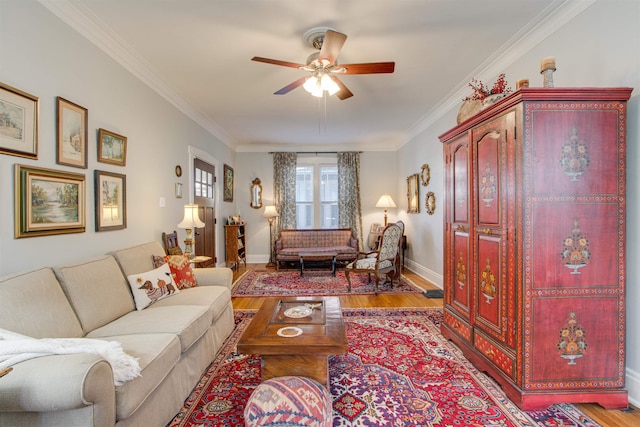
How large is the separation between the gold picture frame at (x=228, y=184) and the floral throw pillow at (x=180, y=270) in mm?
3157

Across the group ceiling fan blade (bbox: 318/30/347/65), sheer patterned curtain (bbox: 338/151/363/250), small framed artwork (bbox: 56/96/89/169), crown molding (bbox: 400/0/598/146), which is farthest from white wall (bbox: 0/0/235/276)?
sheer patterned curtain (bbox: 338/151/363/250)

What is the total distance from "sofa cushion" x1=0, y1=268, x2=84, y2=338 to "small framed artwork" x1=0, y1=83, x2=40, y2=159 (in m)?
0.78

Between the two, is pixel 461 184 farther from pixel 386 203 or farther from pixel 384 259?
pixel 386 203

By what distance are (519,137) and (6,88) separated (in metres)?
3.10

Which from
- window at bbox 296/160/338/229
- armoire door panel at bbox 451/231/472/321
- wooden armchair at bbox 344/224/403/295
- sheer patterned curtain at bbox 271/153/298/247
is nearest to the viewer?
armoire door panel at bbox 451/231/472/321

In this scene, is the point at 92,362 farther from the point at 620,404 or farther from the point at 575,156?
the point at 620,404

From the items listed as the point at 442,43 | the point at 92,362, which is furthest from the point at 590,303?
the point at 92,362

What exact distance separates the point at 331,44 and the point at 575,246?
7.02 feet

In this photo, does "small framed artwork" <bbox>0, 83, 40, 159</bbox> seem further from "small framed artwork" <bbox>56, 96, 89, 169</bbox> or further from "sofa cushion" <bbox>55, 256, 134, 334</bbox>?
"sofa cushion" <bbox>55, 256, 134, 334</bbox>

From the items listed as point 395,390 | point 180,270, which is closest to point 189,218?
point 180,270

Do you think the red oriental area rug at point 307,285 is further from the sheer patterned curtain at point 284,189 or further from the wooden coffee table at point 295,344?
the wooden coffee table at point 295,344

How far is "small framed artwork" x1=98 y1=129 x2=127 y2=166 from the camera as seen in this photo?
8.31 feet

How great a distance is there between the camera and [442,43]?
8.88ft

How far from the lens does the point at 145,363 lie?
1489 millimetres
